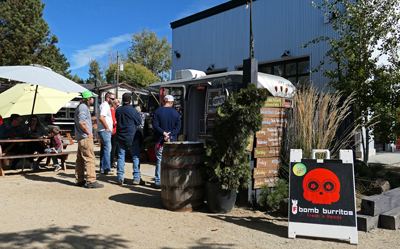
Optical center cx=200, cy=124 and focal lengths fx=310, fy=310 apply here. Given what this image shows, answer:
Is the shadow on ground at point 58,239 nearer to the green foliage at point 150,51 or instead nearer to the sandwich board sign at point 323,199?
the sandwich board sign at point 323,199

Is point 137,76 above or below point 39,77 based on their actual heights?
above

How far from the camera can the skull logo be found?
361 centimetres

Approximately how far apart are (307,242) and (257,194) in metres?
1.41

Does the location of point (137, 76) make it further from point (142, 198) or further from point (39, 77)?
point (142, 198)

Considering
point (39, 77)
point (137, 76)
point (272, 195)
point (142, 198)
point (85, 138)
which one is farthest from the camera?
point (137, 76)

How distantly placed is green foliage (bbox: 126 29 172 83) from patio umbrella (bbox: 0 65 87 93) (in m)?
46.8

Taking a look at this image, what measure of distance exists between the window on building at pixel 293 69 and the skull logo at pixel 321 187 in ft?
32.4

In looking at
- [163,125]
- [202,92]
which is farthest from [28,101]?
[163,125]

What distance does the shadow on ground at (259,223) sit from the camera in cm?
376

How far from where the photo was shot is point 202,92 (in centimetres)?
974

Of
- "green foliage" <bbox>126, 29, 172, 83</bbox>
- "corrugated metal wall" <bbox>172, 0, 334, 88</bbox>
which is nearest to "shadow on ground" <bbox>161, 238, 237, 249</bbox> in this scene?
"corrugated metal wall" <bbox>172, 0, 334, 88</bbox>

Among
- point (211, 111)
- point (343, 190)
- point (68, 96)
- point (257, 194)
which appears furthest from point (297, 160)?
point (68, 96)

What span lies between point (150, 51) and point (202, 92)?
46.1m

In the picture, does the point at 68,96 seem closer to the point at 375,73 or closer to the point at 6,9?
the point at 375,73
